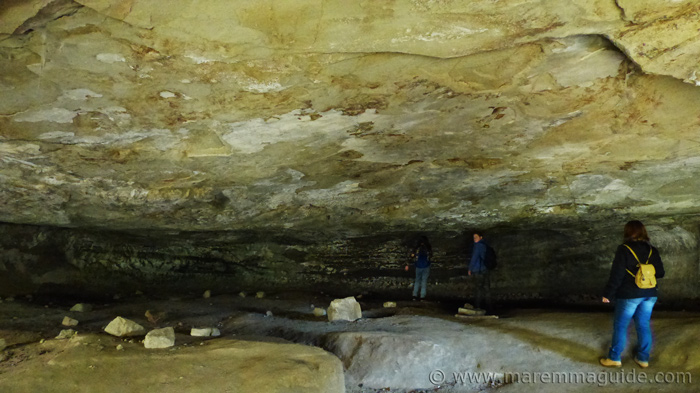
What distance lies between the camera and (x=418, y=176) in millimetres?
5492

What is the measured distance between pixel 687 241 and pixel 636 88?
5.00 metres

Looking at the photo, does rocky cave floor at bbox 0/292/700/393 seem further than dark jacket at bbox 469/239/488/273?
No

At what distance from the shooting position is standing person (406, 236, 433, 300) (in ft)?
26.6

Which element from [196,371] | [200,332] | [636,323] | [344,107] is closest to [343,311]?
[200,332]

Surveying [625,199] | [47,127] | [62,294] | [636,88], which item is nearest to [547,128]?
[636,88]

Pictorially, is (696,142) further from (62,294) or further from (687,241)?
(62,294)

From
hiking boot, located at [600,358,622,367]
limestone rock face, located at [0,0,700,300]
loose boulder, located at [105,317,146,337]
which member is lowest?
hiking boot, located at [600,358,622,367]

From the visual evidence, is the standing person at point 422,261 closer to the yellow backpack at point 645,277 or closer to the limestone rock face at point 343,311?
the limestone rock face at point 343,311

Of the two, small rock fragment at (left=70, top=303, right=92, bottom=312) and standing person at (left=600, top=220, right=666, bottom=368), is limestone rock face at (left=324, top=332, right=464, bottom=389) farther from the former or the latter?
small rock fragment at (left=70, top=303, right=92, bottom=312)

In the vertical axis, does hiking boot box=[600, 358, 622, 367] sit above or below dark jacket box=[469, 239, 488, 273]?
below

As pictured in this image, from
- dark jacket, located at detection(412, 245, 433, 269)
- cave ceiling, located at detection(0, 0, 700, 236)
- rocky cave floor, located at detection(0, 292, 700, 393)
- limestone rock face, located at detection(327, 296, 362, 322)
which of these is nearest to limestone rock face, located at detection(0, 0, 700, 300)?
cave ceiling, located at detection(0, 0, 700, 236)

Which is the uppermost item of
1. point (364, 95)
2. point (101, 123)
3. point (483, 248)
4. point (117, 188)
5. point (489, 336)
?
point (364, 95)

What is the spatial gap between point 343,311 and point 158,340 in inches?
104

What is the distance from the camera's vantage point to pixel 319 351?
400 cm
